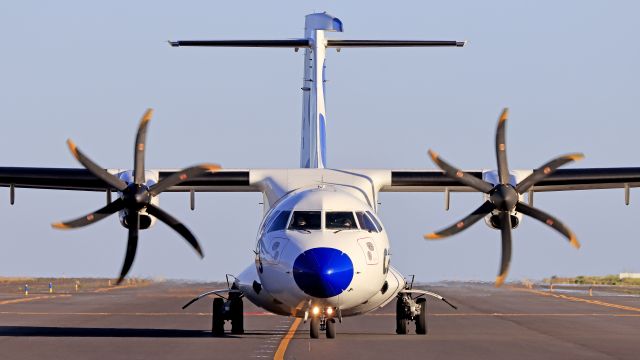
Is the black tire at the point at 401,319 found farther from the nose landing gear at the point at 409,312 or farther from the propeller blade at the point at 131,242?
the propeller blade at the point at 131,242

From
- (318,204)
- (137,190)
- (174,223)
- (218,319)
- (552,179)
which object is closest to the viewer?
(318,204)

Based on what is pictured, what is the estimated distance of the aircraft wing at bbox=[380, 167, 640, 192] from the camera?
93.2 ft

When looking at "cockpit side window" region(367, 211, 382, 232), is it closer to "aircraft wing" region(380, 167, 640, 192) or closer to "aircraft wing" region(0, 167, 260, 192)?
"aircraft wing" region(380, 167, 640, 192)

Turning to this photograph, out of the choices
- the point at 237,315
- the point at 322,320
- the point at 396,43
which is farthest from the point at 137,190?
the point at 396,43

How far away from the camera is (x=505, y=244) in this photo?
25891mm

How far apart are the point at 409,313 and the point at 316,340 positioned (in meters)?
3.01

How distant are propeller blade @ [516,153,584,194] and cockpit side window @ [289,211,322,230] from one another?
18.1ft

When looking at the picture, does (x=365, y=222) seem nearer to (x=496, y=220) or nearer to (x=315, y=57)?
(x=496, y=220)

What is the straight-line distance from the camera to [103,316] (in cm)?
3350

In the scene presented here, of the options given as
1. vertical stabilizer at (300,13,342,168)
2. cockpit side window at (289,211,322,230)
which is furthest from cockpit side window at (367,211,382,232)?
vertical stabilizer at (300,13,342,168)

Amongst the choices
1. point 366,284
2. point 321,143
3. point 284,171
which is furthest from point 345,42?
point 366,284

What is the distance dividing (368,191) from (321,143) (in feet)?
16.0

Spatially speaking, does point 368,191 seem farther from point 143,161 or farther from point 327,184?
point 143,161

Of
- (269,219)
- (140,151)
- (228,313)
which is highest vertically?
(140,151)
